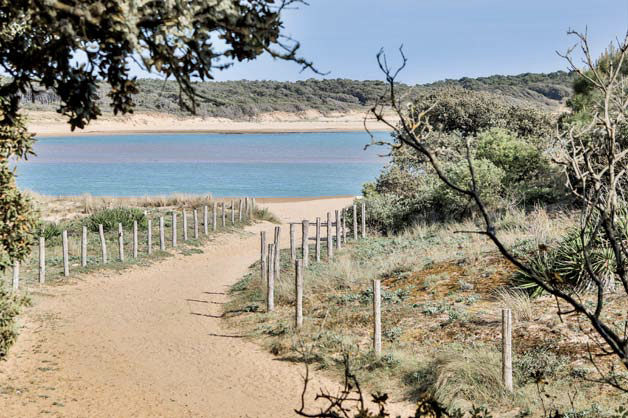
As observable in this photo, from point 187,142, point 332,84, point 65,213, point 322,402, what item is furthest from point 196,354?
point 332,84

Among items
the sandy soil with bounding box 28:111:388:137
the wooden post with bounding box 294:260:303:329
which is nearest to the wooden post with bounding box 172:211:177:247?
the wooden post with bounding box 294:260:303:329

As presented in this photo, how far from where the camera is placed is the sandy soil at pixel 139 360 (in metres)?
10.3

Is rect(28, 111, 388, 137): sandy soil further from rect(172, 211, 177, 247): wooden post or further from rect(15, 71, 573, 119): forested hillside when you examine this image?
rect(172, 211, 177, 247): wooden post

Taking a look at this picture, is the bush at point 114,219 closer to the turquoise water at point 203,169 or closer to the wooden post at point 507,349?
the turquoise water at point 203,169

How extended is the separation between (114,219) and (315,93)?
417 feet

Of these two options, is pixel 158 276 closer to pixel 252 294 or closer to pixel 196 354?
pixel 252 294

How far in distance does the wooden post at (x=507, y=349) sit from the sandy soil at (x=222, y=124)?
118 metres

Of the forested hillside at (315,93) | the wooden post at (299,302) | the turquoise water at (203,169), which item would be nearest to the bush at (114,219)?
the turquoise water at (203,169)

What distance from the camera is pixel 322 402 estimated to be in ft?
33.9

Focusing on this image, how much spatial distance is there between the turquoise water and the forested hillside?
8192 millimetres

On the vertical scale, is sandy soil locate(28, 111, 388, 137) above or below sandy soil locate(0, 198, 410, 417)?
above

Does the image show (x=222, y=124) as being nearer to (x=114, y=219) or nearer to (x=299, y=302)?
(x=114, y=219)

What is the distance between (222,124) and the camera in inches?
5576

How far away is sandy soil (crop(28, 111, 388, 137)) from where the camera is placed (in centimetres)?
12850
